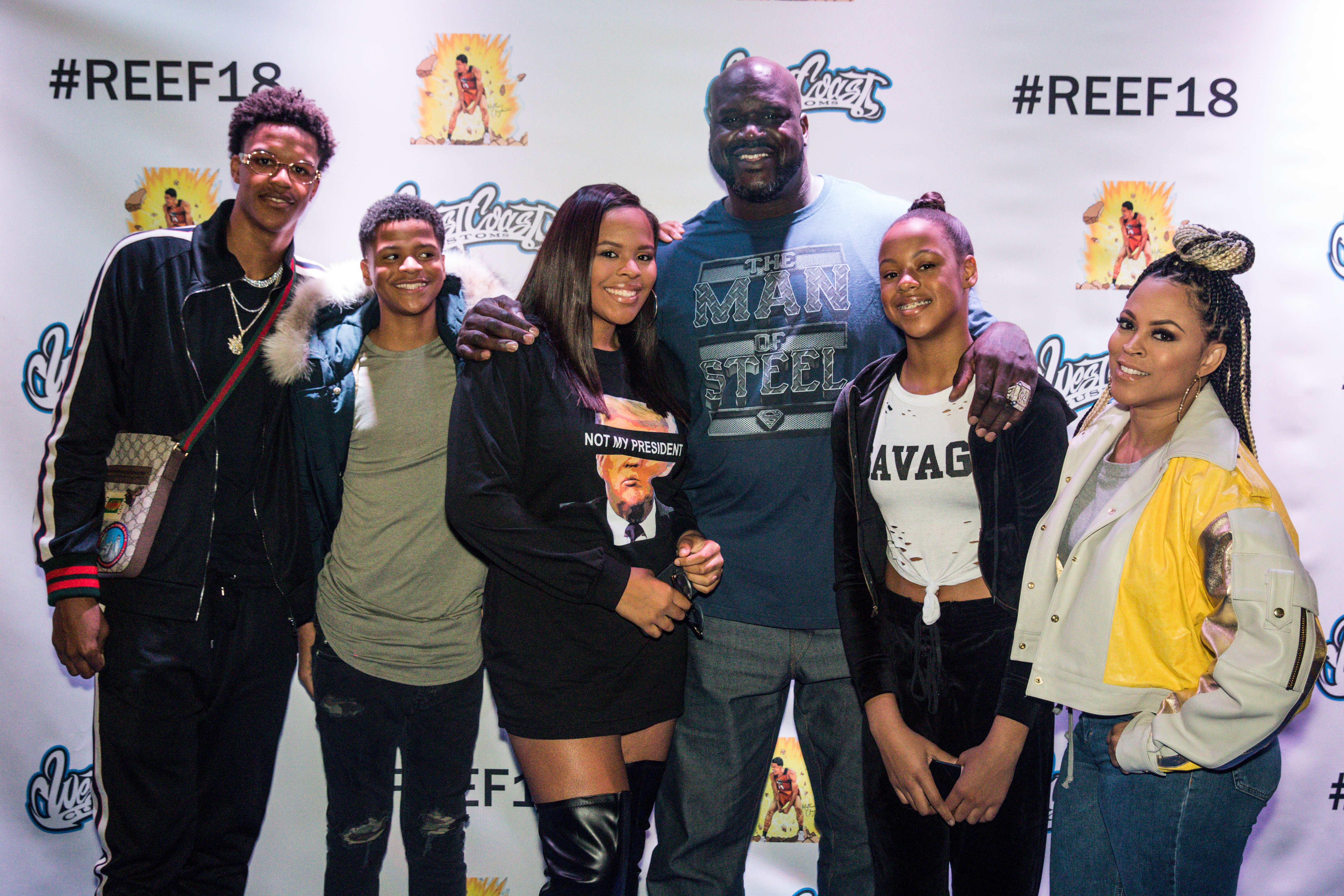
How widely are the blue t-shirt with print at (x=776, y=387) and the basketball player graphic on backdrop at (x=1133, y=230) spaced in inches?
38.0

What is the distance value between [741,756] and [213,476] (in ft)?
5.03

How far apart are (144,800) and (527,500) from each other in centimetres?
124

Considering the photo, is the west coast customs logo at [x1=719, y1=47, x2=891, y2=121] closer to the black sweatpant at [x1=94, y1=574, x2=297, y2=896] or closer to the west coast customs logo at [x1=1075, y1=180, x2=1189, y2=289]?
the west coast customs logo at [x1=1075, y1=180, x2=1189, y2=289]

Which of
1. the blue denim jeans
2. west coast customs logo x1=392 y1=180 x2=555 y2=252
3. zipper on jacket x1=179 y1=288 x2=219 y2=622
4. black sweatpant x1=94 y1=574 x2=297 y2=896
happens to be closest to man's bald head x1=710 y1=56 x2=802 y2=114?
west coast customs logo x1=392 y1=180 x2=555 y2=252

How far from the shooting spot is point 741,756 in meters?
2.27

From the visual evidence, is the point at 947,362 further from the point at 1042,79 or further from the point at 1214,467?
the point at 1042,79

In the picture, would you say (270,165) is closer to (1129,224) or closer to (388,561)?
(388,561)

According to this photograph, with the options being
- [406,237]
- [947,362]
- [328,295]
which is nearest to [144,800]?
[328,295]

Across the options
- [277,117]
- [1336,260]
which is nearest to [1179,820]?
[1336,260]

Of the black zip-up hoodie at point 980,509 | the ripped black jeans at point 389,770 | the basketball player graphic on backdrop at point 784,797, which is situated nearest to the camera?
the black zip-up hoodie at point 980,509

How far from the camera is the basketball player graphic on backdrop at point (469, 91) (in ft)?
9.33

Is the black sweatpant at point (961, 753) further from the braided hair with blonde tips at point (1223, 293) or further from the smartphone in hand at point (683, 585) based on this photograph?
the braided hair with blonde tips at point (1223, 293)

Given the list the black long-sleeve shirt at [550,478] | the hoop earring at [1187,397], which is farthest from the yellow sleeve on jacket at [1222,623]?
the black long-sleeve shirt at [550,478]

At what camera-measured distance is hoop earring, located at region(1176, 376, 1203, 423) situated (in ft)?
5.86
